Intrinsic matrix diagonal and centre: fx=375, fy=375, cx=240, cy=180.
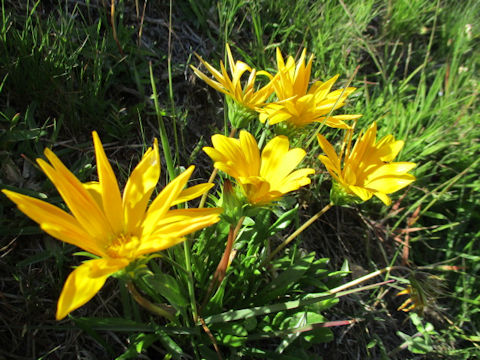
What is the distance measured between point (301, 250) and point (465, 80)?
2177 mm

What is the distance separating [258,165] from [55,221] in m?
0.65

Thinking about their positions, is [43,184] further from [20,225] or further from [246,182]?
[246,182]

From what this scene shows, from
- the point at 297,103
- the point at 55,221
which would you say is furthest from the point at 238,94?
the point at 55,221

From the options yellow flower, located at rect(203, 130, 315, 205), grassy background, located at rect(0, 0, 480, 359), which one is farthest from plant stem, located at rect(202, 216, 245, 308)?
grassy background, located at rect(0, 0, 480, 359)

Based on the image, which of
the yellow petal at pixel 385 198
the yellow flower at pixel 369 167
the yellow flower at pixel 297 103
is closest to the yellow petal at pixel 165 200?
the yellow flower at pixel 297 103

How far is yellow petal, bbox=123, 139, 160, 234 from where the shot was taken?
3.59 feet

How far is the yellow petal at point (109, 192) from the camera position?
106 centimetres

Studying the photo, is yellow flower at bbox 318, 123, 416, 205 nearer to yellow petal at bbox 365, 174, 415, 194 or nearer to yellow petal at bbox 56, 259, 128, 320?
yellow petal at bbox 365, 174, 415, 194

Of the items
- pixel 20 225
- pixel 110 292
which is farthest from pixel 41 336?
pixel 20 225

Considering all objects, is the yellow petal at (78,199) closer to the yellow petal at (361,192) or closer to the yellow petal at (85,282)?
the yellow petal at (85,282)

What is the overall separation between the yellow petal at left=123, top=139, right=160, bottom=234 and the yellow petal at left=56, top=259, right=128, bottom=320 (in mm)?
234

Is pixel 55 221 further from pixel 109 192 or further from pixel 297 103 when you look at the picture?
pixel 297 103

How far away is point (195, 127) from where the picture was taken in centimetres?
220

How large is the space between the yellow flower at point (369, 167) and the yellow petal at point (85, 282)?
805 mm
